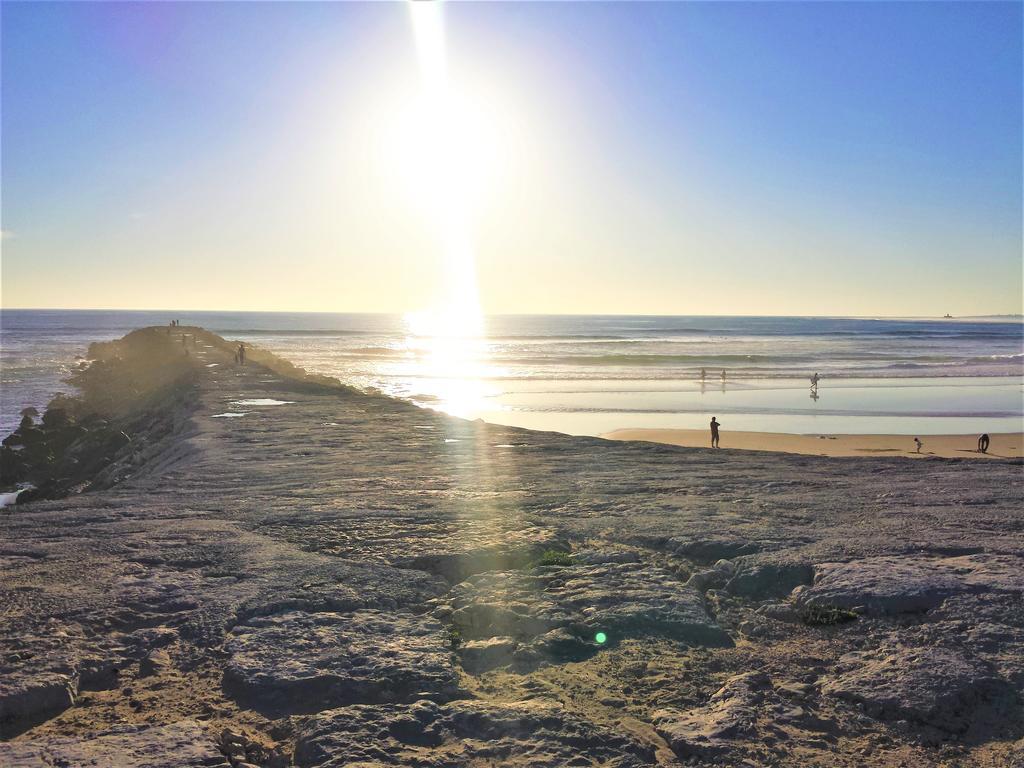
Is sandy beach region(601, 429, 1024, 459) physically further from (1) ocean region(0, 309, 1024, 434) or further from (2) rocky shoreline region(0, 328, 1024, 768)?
(2) rocky shoreline region(0, 328, 1024, 768)

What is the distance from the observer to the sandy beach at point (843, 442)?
1778 centimetres

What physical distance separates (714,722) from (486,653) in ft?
4.08

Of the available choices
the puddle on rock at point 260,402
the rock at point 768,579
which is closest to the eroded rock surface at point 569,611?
the rock at point 768,579

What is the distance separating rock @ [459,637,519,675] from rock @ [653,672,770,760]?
0.90 m

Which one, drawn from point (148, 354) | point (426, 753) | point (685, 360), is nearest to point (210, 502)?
point (426, 753)

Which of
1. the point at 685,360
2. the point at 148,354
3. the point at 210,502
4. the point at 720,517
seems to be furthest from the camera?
the point at 685,360

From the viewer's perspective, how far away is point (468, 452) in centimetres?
1077

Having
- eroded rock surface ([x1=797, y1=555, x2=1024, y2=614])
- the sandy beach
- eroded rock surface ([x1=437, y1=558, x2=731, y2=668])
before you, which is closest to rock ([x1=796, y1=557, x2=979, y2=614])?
eroded rock surface ([x1=797, y1=555, x2=1024, y2=614])

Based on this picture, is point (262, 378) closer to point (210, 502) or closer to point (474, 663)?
point (210, 502)

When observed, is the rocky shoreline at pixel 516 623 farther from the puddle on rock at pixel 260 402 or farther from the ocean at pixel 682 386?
the ocean at pixel 682 386

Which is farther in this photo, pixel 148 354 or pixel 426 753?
pixel 148 354

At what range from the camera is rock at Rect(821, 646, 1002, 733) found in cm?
356

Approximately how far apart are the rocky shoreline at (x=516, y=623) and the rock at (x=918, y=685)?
13 mm

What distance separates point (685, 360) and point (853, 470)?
157ft
